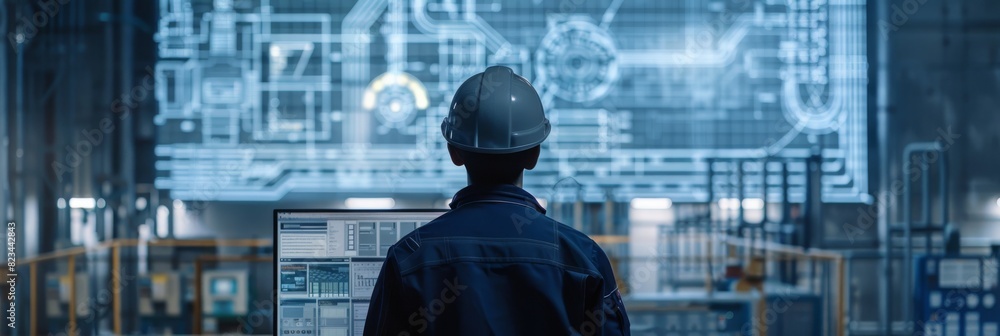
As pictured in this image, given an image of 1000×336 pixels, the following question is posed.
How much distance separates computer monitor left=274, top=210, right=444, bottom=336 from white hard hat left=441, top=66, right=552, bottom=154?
1.51ft

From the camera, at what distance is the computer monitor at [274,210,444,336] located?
5.83 ft

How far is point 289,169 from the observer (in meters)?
4.93

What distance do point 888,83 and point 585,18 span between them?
176 cm

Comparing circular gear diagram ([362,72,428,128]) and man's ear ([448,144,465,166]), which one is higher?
circular gear diagram ([362,72,428,128])

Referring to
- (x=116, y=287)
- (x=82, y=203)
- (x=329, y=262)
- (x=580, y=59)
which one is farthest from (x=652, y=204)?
(x=329, y=262)

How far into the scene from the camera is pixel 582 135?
4961 millimetres

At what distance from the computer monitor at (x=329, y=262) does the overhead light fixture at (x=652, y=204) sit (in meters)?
3.31

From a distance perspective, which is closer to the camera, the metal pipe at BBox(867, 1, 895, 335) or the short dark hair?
the short dark hair

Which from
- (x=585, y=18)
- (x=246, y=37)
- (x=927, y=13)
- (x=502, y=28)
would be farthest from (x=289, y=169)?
(x=927, y=13)

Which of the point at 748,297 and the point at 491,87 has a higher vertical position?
the point at 491,87

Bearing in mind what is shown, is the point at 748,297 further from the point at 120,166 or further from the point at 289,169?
the point at 120,166

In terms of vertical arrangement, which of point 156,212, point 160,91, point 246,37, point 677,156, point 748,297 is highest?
point 246,37

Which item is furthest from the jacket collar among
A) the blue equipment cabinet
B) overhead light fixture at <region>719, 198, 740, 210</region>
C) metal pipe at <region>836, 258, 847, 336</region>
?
the blue equipment cabinet

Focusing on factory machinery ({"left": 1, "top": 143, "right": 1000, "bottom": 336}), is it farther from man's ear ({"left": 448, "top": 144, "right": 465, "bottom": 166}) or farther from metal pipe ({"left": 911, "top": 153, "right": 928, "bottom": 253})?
man's ear ({"left": 448, "top": 144, "right": 465, "bottom": 166})
